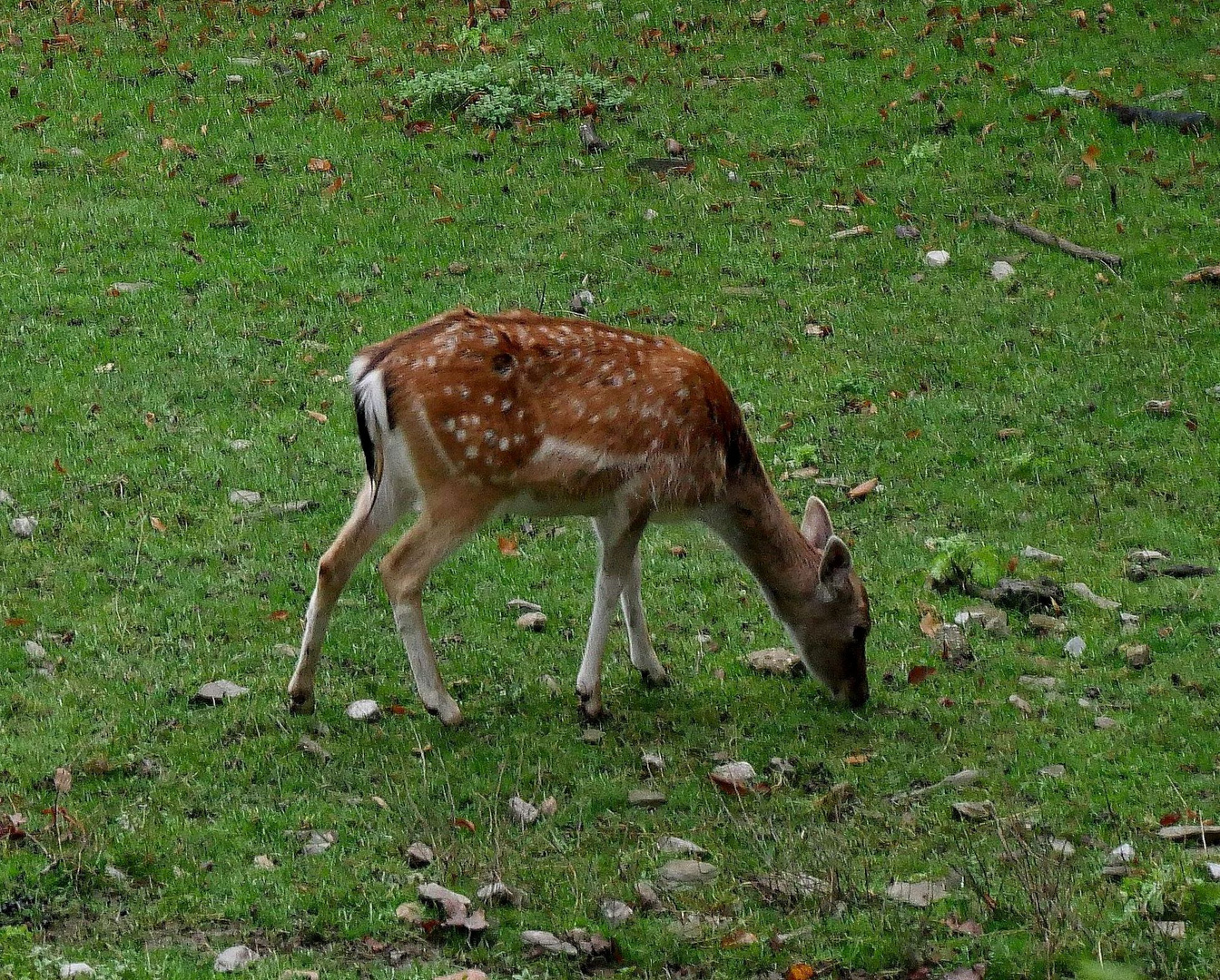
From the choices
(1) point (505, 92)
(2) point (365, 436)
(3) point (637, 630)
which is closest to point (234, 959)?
(2) point (365, 436)

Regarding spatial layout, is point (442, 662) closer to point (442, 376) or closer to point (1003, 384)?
point (442, 376)

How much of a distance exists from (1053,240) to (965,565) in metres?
5.12

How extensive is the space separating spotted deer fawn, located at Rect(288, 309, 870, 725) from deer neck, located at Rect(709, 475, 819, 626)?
0.06 m

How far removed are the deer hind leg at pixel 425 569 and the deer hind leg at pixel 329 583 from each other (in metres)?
0.20

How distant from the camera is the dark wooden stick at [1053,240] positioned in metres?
12.6

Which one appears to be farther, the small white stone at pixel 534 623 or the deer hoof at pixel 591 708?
the small white stone at pixel 534 623

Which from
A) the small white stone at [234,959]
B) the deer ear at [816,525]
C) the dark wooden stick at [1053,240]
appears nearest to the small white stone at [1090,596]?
the deer ear at [816,525]

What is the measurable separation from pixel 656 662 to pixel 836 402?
3.76 m

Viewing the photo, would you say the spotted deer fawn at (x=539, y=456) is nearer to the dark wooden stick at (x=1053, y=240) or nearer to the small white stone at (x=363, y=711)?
the small white stone at (x=363, y=711)

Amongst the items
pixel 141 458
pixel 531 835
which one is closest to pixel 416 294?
pixel 141 458

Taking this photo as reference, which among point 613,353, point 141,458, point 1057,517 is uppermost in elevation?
point 613,353

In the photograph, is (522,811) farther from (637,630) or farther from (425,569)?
(637,630)

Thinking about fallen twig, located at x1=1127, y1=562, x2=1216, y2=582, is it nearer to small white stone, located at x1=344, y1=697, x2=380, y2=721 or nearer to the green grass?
the green grass

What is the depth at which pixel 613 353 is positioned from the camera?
24.7 feet
